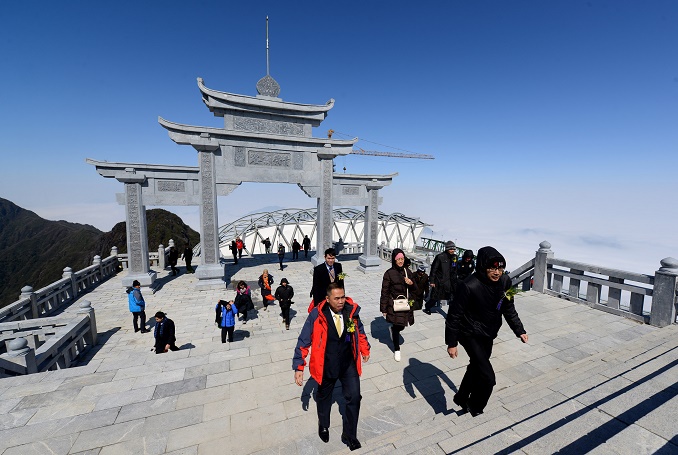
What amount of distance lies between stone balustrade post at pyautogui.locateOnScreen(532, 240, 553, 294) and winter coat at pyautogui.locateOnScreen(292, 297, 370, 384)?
25.9 feet

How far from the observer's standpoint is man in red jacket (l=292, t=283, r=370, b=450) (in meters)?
3.12

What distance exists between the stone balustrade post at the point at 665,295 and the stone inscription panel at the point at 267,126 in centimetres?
1395

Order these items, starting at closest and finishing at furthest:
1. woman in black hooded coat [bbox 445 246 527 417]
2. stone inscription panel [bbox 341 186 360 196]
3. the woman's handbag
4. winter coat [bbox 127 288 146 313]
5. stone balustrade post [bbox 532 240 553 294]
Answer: woman in black hooded coat [bbox 445 246 527 417], the woman's handbag, winter coat [bbox 127 288 146 313], stone balustrade post [bbox 532 240 553 294], stone inscription panel [bbox 341 186 360 196]

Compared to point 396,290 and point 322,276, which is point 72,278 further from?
point 396,290

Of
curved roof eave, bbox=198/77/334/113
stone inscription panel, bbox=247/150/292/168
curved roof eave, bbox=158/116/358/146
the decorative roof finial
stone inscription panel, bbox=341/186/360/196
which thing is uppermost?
the decorative roof finial

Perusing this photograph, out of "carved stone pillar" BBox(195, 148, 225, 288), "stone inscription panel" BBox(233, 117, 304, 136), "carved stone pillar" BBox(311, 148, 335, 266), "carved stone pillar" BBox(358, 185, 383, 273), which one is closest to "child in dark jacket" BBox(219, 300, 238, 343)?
"carved stone pillar" BBox(195, 148, 225, 288)

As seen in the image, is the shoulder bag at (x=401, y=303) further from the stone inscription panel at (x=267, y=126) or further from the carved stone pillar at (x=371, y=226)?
the stone inscription panel at (x=267, y=126)

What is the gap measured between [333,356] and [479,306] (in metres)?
1.79

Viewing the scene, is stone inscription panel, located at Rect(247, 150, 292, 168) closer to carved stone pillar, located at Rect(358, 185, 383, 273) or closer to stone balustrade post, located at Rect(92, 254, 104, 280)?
carved stone pillar, located at Rect(358, 185, 383, 273)

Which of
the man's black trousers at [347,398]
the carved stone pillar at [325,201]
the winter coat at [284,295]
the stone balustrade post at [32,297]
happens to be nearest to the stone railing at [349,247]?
the carved stone pillar at [325,201]

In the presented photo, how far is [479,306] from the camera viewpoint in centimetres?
325

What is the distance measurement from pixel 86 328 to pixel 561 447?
9.76 m

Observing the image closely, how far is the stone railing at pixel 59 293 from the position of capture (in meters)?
8.21

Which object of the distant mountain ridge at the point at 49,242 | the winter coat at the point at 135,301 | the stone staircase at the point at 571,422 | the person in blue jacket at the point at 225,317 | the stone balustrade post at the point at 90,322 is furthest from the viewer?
the distant mountain ridge at the point at 49,242
